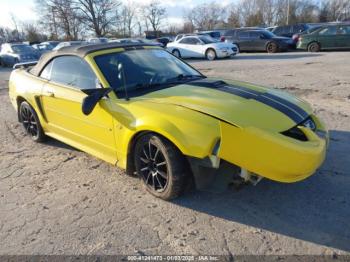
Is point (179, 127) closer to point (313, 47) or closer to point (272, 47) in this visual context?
point (313, 47)

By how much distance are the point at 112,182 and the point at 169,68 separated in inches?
64.9

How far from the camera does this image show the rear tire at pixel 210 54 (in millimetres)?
18422

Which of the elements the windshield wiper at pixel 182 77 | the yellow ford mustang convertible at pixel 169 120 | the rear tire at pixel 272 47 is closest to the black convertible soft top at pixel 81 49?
the yellow ford mustang convertible at pixel 169 120

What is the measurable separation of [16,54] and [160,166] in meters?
18.9

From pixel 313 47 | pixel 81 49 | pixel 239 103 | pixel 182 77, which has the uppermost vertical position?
pixel 81 49

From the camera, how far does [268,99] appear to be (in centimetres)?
355

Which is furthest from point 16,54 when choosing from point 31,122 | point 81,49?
point 81,49

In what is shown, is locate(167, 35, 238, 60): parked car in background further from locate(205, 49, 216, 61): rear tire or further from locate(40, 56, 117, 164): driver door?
locate(40, 56, 117, 164): driver door

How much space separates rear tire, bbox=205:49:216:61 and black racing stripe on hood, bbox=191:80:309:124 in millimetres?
14922

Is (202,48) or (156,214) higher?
(202,48)

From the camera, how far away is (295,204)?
328 cm

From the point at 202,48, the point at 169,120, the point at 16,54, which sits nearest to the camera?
the point at 169,120

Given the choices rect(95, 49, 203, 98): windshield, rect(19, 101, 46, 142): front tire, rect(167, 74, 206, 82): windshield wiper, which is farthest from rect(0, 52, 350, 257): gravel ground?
rect(167, 74, 206, 82): windshield wiper

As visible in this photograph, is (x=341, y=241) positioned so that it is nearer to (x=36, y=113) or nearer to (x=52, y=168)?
(x=52, y=168)
